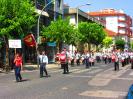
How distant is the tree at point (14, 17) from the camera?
3422 cm

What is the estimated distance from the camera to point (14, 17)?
34875mm

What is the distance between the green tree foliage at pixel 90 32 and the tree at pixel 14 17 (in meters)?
37.9

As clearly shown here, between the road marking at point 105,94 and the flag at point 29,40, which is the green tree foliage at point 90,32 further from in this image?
the road marking at point 105,94

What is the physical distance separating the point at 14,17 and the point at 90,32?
4173cm

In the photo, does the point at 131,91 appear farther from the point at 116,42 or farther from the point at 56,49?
the point at 116,42

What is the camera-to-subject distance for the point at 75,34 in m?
56.4

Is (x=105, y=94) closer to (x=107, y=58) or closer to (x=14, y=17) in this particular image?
(x=14, y=17)

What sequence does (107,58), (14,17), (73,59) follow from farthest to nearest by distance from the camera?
(107,58) < (73,59) < (14,17)

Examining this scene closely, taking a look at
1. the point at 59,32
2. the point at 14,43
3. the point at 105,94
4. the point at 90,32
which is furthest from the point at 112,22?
the point at 105,94

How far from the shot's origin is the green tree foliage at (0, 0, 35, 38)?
3422cm

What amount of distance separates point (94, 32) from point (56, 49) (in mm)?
14451

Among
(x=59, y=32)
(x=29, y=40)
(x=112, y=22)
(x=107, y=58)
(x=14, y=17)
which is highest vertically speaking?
(x=112, y=22)

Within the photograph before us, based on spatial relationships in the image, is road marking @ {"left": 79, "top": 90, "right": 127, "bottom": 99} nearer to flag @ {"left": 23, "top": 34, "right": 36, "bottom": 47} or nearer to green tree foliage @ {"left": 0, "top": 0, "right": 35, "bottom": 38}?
green tree foliage @ {"left": 0, "top": 0, "right": 35, "bottom": 38}

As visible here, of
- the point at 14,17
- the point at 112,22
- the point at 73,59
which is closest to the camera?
Answer: the point at 14,17
